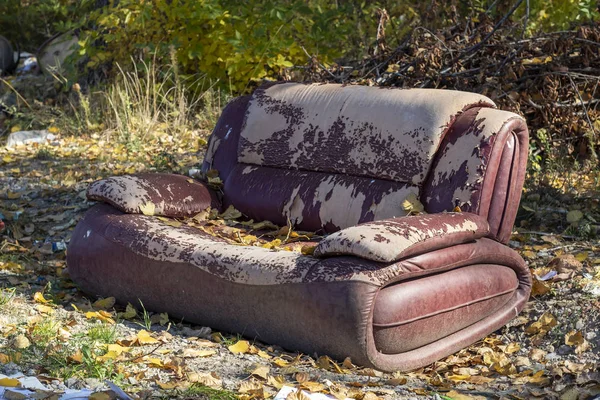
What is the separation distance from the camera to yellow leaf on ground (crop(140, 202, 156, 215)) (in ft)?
16.0

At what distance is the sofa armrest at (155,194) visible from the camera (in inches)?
193

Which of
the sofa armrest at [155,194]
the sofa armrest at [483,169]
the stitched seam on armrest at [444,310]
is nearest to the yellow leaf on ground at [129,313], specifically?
the sofa armrest at [155,194]

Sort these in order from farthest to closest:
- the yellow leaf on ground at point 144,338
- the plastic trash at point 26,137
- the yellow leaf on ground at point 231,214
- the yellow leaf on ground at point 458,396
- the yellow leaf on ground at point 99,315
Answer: the plastic trash at point 26,137 < the yellow leaf on ground at point 231,214 < the yellow leaf on ground at point 99,315 < the yellow leaf on ground at point 144,338 < the yellow leaf on ground at point 458,396

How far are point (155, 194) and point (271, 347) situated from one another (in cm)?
138

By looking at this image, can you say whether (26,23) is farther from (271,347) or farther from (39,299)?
(271,347)

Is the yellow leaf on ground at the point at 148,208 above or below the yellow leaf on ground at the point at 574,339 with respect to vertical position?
above

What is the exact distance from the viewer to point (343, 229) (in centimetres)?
430

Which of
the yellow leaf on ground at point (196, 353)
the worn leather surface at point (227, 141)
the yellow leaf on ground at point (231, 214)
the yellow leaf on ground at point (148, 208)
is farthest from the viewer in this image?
the worn leather surface at point (227, 141)

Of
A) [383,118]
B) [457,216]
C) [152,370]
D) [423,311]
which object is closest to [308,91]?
[383,118]

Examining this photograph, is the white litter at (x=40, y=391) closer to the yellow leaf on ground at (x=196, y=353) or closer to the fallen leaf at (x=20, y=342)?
the fallen leaf at (x=20, y=342)

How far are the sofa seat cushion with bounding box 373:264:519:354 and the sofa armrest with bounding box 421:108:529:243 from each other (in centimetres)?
28

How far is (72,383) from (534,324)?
2290 mm

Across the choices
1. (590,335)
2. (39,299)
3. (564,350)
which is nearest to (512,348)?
(564,350)

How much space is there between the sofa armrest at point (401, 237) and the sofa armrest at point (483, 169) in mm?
225
